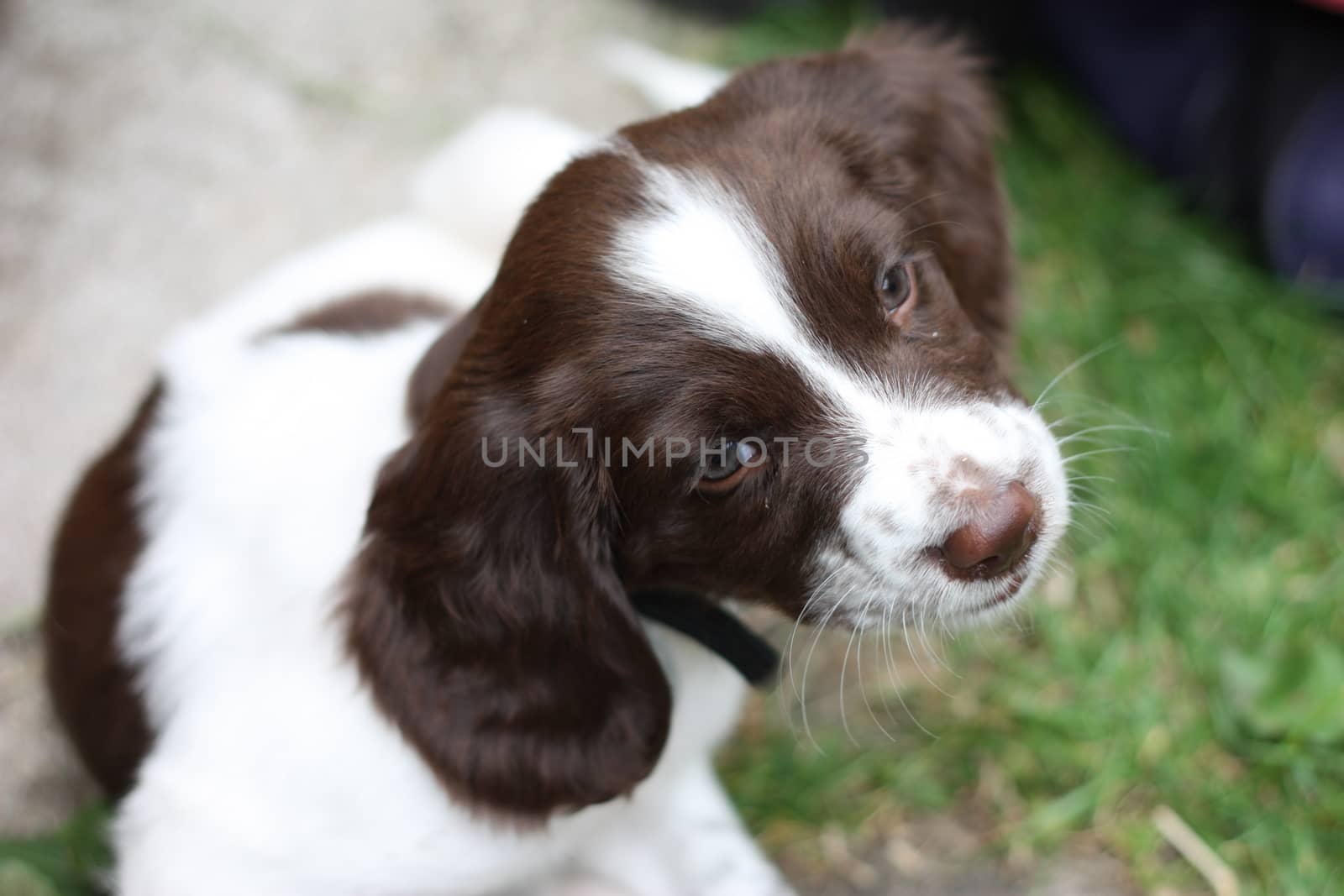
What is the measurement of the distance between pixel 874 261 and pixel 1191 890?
1.49m

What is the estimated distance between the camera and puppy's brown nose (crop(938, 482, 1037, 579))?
167 centimetres

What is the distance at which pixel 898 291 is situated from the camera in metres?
1.84

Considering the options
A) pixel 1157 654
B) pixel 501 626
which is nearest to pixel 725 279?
pixel 501 626

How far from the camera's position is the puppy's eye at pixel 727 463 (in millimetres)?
1732

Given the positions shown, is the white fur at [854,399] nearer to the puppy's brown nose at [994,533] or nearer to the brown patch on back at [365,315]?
the puppy's brown nose at [994,533]

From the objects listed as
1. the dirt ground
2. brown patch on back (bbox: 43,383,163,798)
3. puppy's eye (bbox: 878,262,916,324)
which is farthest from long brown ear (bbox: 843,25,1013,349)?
the dirt ground

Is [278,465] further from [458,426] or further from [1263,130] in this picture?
[1263,130]

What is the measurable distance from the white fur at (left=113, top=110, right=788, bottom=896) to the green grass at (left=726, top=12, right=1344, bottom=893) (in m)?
0.66

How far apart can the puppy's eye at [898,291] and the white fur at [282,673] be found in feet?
2.11

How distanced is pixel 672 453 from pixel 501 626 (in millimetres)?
371

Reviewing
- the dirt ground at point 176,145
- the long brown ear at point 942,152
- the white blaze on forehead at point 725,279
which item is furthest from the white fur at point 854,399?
the dirt ground at point 176,145

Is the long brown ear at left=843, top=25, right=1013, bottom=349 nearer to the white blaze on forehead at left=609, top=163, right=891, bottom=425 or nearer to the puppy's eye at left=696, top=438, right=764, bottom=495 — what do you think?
the white blaze on forehead at left=609, top=163, right=891, bottom=425

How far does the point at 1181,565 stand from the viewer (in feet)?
9.43

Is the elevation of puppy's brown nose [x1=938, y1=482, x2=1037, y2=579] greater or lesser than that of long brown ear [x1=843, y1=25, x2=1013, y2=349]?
lesser
